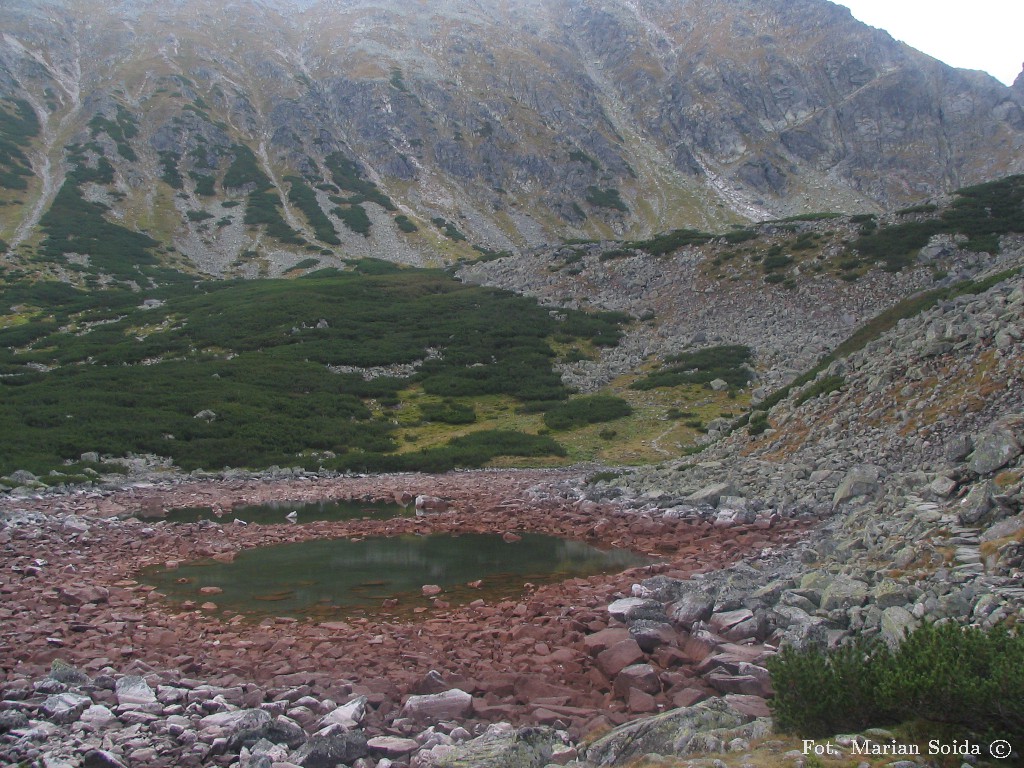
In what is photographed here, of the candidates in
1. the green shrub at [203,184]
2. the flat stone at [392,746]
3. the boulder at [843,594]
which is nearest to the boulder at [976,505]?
the boulder at [843,594]

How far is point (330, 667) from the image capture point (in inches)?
393

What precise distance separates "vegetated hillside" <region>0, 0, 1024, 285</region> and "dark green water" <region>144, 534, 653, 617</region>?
265 ft

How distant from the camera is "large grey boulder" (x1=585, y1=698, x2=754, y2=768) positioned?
6.60 meters

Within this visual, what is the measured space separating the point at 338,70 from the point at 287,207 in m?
59.2

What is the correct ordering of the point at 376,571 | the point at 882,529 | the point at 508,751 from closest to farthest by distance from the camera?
the point at 508,751, the point at 882,529, the point at 376,571

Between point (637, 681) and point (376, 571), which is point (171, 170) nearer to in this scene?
point (376, 571)

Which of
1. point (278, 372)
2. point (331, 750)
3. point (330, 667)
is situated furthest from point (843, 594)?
point (278, 372)

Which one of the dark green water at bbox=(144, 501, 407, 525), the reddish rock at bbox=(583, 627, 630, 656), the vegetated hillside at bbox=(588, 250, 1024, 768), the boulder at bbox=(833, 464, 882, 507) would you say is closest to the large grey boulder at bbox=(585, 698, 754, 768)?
the vegetated hillside at bbox=(588, 250, 1024, 768)

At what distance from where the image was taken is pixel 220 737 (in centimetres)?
752

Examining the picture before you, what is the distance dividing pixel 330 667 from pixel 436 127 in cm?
14815

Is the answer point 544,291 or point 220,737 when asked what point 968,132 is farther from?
point 220,737

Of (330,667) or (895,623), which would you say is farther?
(330,667)

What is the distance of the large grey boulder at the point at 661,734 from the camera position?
6598mm

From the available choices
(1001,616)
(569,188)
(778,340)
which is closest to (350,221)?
(569,188)
